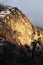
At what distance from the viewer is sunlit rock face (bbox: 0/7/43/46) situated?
92.9ft

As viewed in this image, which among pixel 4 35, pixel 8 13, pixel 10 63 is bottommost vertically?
pixel 10 63

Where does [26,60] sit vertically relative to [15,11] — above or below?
below

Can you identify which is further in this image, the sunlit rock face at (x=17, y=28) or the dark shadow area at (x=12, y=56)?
the sunlit rock face at (x=17, y=28)

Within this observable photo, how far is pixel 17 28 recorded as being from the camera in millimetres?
32562

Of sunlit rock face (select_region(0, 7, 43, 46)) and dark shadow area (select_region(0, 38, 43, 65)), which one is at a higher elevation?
sunlit rock face (select_region(0, 7, 43, 46))

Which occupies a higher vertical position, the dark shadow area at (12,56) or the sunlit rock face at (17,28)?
the sunlit rock face at (17,28)

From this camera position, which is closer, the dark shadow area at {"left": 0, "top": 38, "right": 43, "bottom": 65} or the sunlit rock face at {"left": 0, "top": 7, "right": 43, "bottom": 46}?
the dark shadow area at {"left": 0, "top": 38, "right": 43, "bottom": 65}

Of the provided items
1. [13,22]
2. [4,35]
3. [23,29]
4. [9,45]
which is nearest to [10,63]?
[9,45]

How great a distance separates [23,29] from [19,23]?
1.16 meters

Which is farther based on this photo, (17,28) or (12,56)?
(17,28)

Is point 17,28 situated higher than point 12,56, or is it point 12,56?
point 17,28

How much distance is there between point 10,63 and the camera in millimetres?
20656

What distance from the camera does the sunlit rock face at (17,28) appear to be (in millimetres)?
28320

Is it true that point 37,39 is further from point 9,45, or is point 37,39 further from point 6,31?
point 9,45
